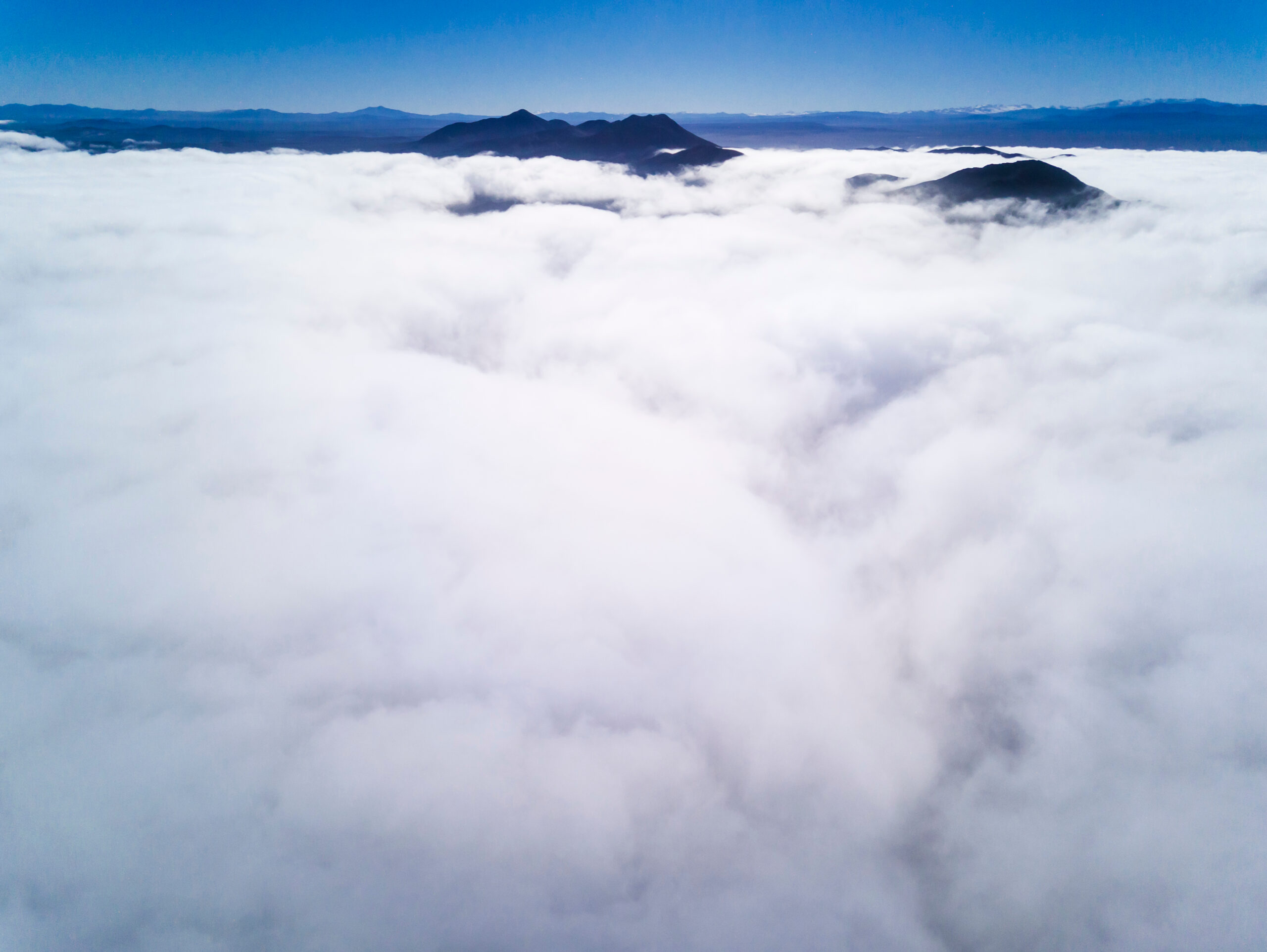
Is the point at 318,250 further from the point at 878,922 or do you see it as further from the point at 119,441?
the point at 878,922

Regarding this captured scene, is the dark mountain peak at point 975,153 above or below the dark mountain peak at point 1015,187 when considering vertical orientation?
above

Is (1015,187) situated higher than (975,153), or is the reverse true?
(975,153)

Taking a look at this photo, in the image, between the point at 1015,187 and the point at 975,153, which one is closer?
the point at 1015,187

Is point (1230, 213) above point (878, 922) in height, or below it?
above

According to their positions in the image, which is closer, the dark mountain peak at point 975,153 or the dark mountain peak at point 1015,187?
the dark mountain peak at point 1015,187

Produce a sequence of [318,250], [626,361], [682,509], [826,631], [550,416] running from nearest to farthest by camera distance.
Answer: [826,631], [682,509], [550,416], [626,361], [318,250]

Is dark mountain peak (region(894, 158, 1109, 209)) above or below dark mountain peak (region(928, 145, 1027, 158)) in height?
below

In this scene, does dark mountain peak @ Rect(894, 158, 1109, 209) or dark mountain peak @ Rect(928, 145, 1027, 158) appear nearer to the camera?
dark mountain peak @ Rect(894, 158, 1109, 209)

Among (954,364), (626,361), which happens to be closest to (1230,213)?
(954,364)
